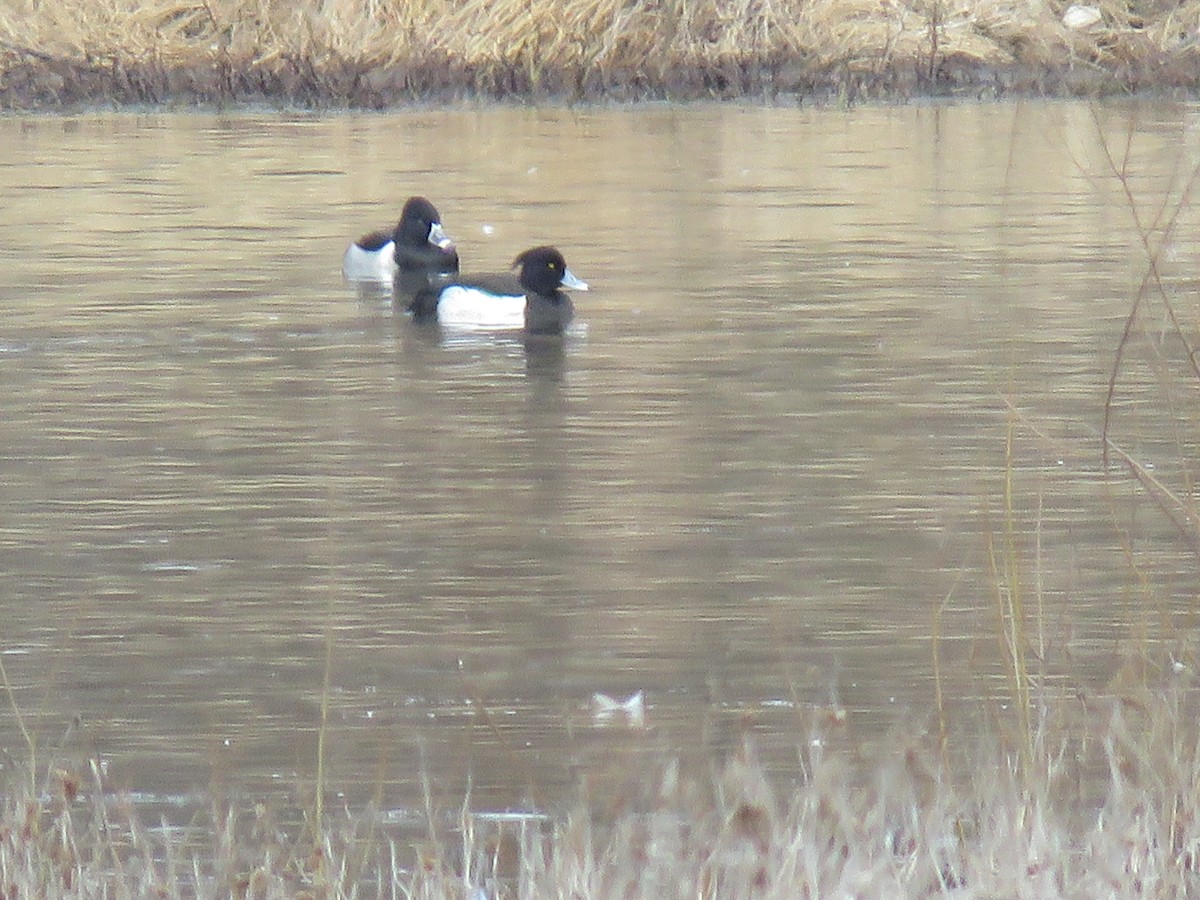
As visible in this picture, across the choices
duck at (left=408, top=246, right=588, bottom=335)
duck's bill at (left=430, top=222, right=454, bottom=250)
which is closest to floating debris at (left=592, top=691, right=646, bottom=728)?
duck at (left=408, top=246, right=588, bottom=335)

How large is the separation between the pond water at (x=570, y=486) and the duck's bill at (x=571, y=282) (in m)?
0.11

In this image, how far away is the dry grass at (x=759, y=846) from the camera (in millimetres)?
4305

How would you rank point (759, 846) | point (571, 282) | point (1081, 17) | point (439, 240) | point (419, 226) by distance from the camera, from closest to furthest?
point (759, 846) → point (571, 282) → point (439, 240) → point (419, 226) → point (1081, 17)

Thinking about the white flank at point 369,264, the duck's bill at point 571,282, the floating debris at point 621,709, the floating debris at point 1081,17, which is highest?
the floating debris at point 621,709

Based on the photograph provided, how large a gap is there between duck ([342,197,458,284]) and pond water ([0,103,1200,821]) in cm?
41

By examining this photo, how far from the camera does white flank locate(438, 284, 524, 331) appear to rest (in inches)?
531

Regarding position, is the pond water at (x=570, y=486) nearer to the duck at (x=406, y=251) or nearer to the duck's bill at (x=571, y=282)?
the duck's bill at (x=571, y=282)

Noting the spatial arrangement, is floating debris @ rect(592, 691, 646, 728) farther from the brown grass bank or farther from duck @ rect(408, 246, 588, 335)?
the brown grass bank

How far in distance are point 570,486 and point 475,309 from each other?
201 inches

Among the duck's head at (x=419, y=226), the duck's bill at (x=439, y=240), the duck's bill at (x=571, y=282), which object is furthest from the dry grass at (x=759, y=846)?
the duck's head at (x=419, y=226)

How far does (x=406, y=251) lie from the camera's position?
50.8 feet

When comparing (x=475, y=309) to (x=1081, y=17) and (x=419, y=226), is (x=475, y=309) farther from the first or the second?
(x=1081, y=17)

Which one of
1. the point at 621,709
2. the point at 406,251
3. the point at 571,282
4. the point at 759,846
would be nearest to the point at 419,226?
the point at 406,251

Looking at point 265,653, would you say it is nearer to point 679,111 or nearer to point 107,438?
point 107,438
